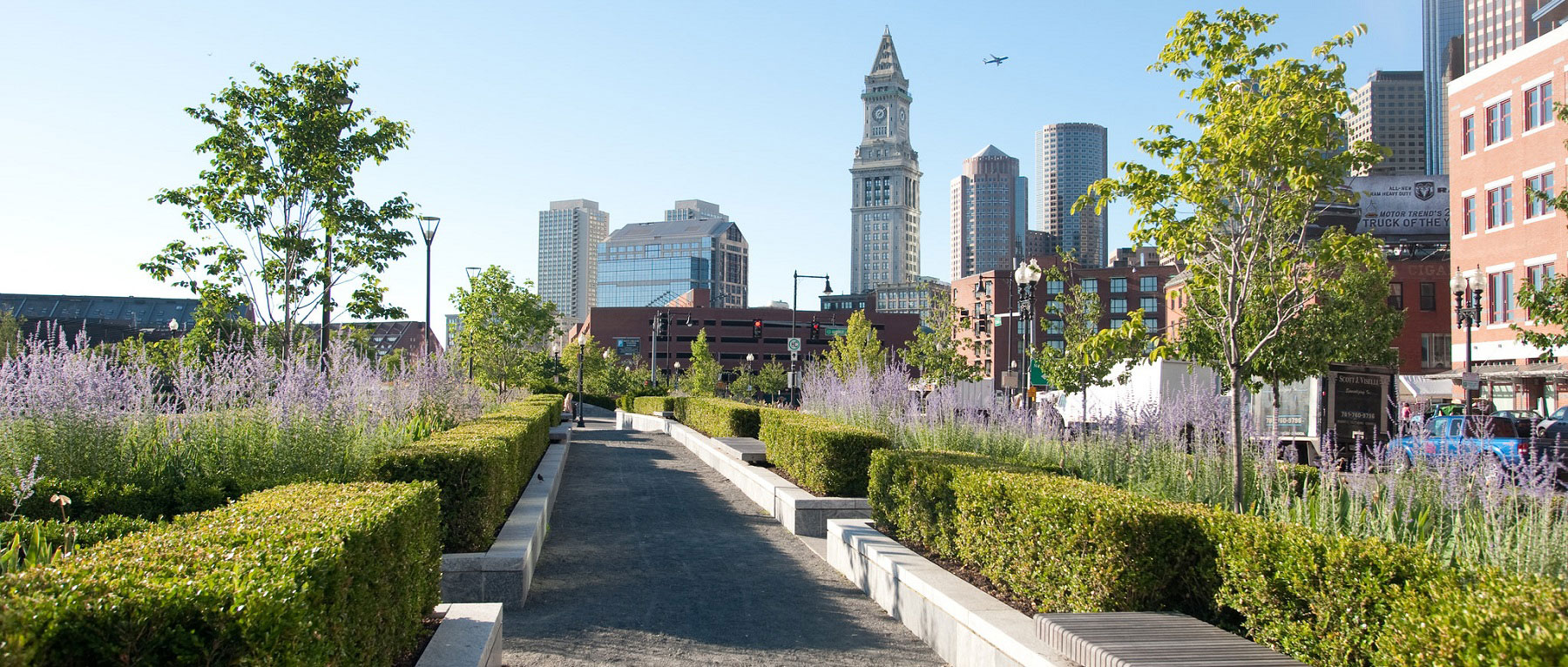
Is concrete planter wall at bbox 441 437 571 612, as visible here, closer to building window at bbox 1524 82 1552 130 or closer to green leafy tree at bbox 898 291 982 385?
green leafy tree at bbox 898 291 982 385

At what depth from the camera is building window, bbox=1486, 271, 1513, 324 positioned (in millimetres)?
37156

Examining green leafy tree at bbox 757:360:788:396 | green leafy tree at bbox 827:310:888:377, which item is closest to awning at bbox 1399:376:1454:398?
green leafy tree at bbox 827:310:888:377

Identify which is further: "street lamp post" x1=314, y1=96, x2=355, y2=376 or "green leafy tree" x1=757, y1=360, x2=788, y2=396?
"green leafy tree" x1=757, y1=360, x2=788, y2=396

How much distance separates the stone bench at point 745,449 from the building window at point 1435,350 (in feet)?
174

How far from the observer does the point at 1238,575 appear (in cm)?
500

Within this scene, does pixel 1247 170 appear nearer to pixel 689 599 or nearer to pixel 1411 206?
pixel 689 599

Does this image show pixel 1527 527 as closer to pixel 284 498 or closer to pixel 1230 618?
pixel 1230 618

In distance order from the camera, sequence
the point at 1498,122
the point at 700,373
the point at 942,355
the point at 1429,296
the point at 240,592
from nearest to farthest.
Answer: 1. the point at 240,592
2. the point at 1498,122
3. the point at 942,355
4. the point at 700,373
5. the point at 1429,296

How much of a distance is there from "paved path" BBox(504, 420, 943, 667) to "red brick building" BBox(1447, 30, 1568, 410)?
101 ft

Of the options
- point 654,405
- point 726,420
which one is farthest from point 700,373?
point 726,420

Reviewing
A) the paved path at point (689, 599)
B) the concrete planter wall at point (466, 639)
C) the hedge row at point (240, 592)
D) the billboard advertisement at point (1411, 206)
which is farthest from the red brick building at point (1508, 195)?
the hedge row at point (240, 592)

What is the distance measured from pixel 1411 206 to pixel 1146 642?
69879mm

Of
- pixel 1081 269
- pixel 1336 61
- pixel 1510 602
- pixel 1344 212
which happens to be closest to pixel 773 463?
pixel 1336 61

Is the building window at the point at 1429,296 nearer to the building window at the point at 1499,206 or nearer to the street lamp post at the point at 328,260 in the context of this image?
the building window at the point at 1499,206
